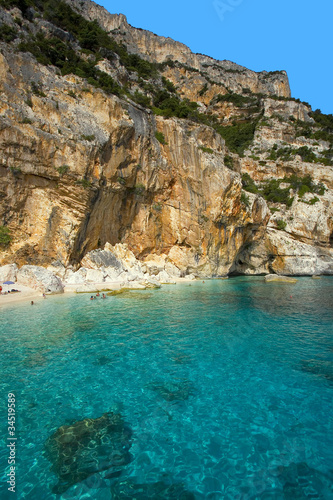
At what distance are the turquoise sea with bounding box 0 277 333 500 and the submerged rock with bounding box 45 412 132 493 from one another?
0.02 metres

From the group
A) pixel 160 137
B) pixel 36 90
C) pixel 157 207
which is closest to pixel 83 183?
pixel 36 90

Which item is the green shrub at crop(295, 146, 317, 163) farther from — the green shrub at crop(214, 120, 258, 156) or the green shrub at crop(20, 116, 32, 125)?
the green shrub at crop(20, 116, 32, 125)

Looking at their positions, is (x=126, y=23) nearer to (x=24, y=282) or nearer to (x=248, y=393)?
(x=24, y=282)

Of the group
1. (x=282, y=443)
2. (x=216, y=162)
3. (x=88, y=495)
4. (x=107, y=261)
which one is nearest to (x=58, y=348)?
(x=88, y=495)

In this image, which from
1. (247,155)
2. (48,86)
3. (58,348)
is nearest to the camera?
(58,348)

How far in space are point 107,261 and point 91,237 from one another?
325 centimetres

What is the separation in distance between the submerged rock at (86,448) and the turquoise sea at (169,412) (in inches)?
0.7

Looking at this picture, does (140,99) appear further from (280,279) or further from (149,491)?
(149,491)

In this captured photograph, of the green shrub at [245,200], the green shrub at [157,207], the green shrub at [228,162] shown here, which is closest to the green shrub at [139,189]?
the green shrub at [157,207]

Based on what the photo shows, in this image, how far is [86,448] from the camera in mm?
4199

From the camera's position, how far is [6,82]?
934 inches

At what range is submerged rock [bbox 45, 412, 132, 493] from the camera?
12.3 ft

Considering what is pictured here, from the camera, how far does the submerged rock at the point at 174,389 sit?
5.81 m

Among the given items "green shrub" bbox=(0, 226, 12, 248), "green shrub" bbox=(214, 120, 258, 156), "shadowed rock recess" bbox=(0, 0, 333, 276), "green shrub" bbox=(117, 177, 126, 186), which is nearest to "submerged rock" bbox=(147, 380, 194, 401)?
"shadowed rock recess" bbox=(0, 0, 333, 276)
